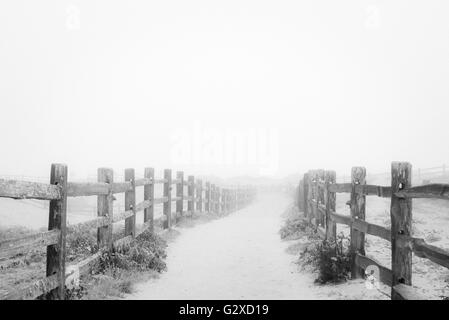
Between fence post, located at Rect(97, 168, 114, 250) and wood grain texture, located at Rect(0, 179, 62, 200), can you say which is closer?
wood grain texture, located at Rect(0, 179, 62, 200)

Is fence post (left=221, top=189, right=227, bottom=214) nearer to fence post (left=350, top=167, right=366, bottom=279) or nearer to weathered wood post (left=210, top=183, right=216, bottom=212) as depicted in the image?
weathered wood post (left=210, top=183, right=216, bottom=212)

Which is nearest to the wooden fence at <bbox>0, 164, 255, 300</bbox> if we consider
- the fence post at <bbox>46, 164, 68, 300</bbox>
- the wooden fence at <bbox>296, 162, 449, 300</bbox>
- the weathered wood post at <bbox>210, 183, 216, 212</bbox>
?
Answer: the fence post at <bbox>46, 164, 68, 300</bbox>

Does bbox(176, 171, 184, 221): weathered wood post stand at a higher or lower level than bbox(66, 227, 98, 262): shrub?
higher

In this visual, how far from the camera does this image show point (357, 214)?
6.28 metres

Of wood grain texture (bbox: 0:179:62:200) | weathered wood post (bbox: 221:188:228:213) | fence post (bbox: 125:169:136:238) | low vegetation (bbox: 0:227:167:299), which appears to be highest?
wood grain texture (bbox: 0:179:62:200)

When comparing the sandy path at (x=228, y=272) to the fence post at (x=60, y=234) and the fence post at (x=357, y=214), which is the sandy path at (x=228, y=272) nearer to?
the fence post at (x=357, y=214)

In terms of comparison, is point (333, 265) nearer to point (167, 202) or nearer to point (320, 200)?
point (320, 200)

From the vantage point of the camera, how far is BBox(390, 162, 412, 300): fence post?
4.59m

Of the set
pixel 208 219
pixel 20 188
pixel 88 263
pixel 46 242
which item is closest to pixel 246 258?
pixel 88 263

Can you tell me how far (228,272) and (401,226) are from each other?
376 cm

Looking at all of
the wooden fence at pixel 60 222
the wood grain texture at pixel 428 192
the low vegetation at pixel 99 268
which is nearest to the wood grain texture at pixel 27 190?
the wooden fence at pixel 60 222

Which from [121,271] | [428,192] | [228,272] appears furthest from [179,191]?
[428,192]

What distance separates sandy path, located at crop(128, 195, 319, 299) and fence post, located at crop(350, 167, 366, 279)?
2.72 feet
